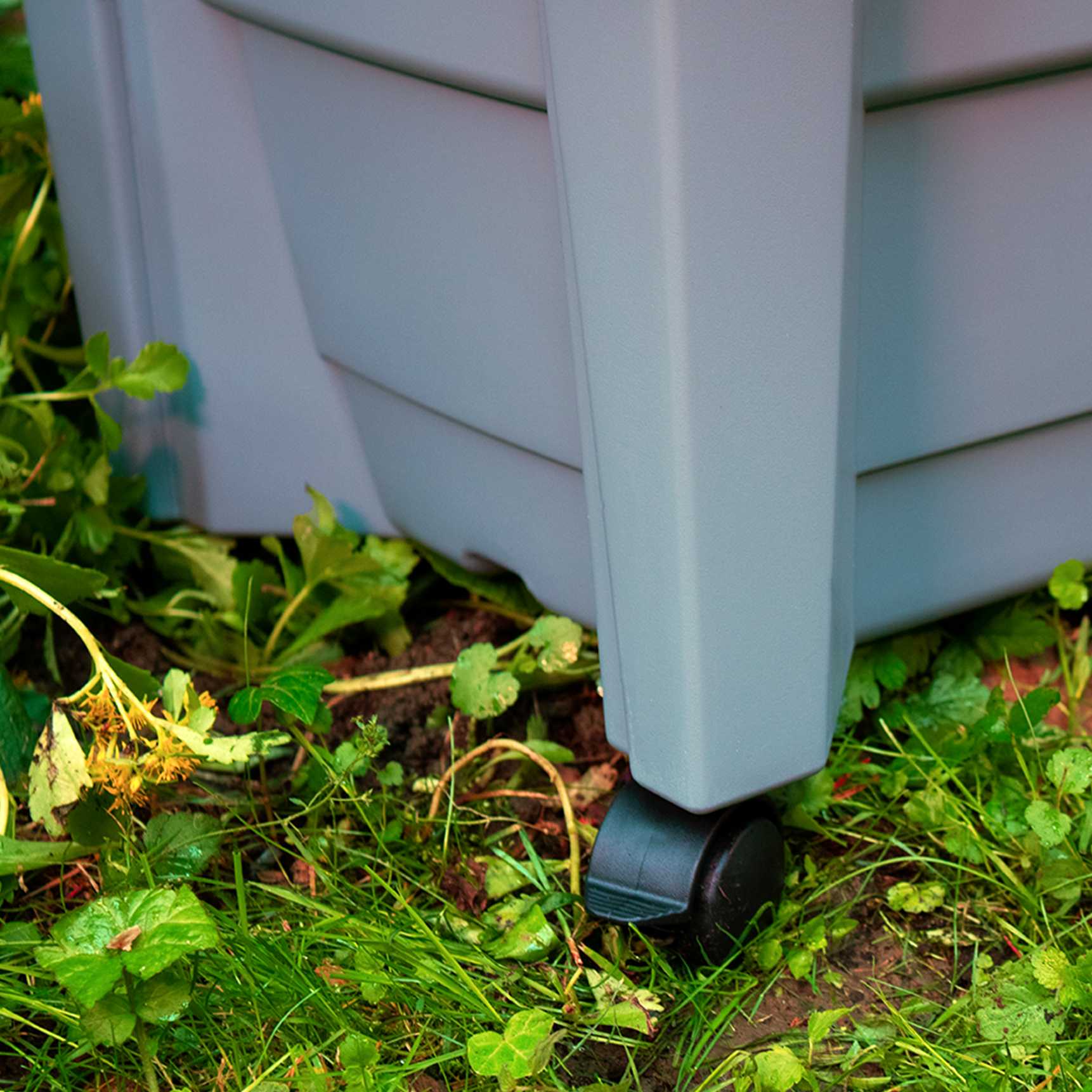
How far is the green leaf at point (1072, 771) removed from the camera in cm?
106

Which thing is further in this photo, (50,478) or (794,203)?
(50,478)

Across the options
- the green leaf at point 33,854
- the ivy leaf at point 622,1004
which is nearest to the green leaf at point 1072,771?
the ivy leaf at point 622,1004

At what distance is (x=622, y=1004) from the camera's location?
3.28ft

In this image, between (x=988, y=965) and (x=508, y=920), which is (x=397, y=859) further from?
(x=988, y=965)

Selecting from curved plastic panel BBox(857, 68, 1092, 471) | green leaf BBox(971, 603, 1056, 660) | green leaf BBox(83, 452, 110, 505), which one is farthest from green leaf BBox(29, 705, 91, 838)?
green leaf BBox(971, 603, 1056, 660)

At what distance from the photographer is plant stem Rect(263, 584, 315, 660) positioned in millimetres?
1378

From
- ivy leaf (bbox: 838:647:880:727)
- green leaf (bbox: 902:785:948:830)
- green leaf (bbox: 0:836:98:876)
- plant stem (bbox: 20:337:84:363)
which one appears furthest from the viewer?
plant stem (bbox: 20:337:84:363)

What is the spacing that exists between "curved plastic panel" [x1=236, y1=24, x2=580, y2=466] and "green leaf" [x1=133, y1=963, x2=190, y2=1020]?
1.55ft

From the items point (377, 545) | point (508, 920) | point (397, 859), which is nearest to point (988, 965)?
point (508, 920)

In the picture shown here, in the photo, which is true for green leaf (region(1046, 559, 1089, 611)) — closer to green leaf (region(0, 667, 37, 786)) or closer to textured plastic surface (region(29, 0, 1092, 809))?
textured plastic surface (region(29, 0, 1092, 809))

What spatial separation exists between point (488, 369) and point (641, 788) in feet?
1.15

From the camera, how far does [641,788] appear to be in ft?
3.53

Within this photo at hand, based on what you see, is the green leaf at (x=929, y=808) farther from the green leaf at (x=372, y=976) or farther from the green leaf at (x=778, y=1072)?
the green leaf at (x=372, y=976)

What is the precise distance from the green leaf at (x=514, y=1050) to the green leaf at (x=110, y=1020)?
0.22 m
